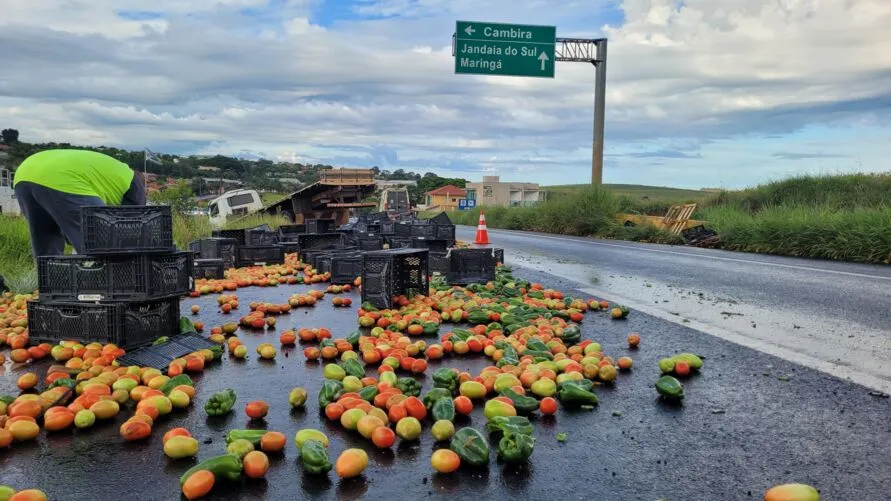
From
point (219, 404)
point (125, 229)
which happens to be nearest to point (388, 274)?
point (125, 229)

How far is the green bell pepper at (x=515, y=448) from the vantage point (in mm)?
3039

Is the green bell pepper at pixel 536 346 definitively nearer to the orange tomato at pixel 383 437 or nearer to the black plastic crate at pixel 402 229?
the orange tomato at pixel 383 437

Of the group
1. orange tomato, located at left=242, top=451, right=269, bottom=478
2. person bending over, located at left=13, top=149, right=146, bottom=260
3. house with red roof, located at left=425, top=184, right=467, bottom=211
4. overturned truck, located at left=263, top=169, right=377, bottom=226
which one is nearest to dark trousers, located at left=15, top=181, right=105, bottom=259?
person bending over, located at left=13, top=149, right=146, bottom=260

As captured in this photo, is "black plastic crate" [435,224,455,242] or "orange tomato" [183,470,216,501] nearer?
"orange tomato" [183,470,216,501]

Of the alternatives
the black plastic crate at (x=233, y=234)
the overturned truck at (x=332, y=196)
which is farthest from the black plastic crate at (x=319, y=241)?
the overturned truck at (x=332, y=196)

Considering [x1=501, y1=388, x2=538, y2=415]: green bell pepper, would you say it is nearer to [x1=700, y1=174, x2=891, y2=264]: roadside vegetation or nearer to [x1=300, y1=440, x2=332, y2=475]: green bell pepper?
[x1=300, y1=440, x2=332, y2=475]: green bell pepper

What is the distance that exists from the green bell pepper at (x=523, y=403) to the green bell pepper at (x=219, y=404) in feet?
5.76

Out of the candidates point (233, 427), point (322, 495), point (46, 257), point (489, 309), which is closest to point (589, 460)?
point (322, 495)

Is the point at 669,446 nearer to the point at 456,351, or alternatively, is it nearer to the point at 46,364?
the point at 456,351

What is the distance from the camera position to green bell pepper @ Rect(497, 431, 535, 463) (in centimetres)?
304

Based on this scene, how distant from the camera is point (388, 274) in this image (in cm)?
759

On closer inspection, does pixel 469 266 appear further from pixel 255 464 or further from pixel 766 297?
pixel 255 464

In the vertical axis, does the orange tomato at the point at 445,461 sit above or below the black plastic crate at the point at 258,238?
below

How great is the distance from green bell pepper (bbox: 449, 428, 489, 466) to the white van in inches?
1290
